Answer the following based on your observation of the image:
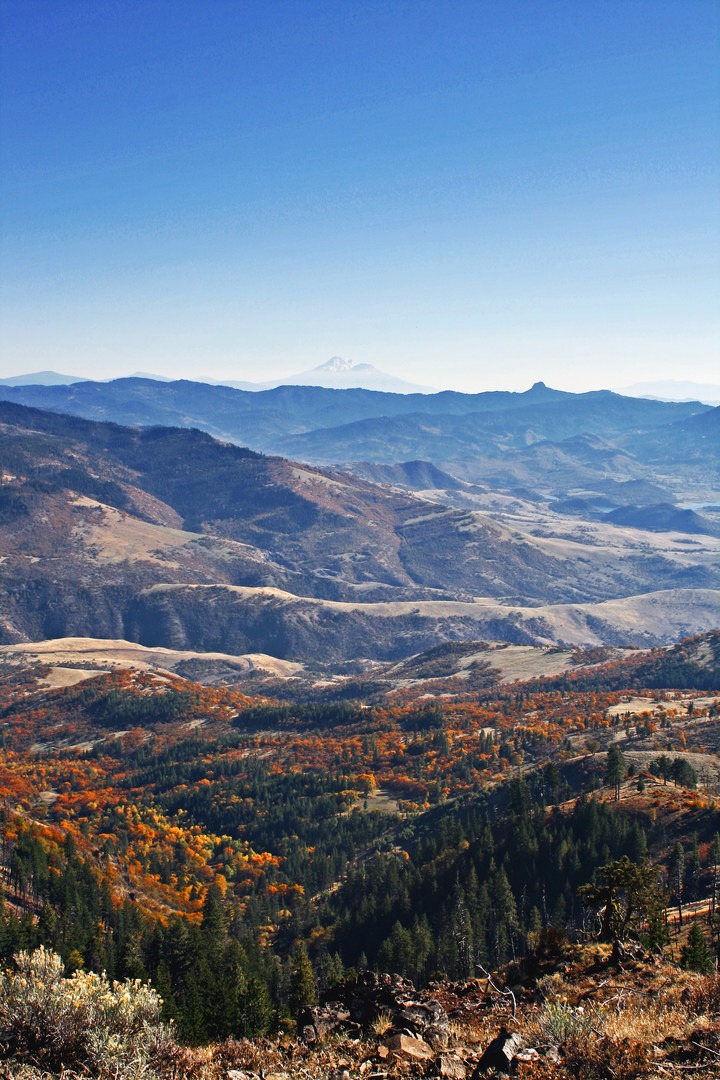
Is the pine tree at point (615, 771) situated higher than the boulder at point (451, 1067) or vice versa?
the boulder at point (451, 1067)

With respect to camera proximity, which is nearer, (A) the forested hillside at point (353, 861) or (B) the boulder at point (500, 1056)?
(B) the boulder at point (500, 1056)

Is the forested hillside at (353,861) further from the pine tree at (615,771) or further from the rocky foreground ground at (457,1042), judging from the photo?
the rocky foreground ground at (457,1042)

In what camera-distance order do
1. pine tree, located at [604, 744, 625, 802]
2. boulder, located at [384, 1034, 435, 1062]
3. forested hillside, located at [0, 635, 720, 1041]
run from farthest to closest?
pine tree, located at [604, 744, 625, 802], forested hillside, located at [0, 635, 720, 1041], boulder, located at [384, 1034, 435, 1062]

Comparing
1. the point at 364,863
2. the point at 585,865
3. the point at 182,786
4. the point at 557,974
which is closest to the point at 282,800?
the point at 182,786

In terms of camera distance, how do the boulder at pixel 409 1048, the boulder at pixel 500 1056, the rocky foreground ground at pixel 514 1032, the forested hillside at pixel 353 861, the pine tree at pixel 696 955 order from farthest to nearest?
the forested hillside at pixel 353 861 → the pine tree at pixel 696 955 → the boulder at pixel 409 1048 → the boulder at pixel 500 1056 → the rocky foreground ground at pixel 514 1032

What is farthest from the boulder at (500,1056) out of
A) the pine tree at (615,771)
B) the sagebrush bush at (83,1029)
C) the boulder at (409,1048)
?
the pine tree at (615,771)

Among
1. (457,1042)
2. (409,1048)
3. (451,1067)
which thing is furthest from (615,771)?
(451,1067)

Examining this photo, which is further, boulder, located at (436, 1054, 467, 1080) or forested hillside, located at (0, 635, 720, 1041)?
forested hillside, located at (0, 635, 720, 1041)

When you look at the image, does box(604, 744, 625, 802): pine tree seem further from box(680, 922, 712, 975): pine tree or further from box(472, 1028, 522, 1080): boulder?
box(472, 1028, 522, 1080): boulder

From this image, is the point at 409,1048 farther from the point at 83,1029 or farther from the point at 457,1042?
the point at 83,1029

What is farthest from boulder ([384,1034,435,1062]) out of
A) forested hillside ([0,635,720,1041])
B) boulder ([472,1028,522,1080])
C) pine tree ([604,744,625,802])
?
pine tree ([604,744,625,802])
